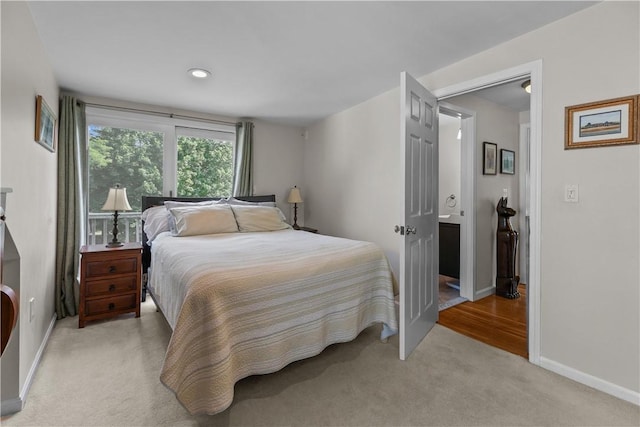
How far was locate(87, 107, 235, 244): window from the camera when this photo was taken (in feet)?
11.4

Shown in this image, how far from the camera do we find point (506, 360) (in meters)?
2.17

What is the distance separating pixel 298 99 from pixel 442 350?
2919 mm

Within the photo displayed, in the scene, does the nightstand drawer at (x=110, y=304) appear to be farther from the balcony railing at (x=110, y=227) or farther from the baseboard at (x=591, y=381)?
the baseboard at (x=591, y=381)

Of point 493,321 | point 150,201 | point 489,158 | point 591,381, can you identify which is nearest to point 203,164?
point 150,201

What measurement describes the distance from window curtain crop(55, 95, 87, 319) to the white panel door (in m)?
3.14

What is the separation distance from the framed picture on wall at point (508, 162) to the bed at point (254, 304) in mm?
2331

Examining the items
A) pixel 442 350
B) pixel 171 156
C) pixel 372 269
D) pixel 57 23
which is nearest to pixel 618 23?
pixel 372 269

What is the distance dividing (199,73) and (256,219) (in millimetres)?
1560

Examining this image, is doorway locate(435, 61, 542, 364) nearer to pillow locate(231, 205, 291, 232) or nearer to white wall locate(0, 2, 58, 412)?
pillow locate(231, 205, 291, 232)

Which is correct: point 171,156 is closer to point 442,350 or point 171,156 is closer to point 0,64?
point 0,64

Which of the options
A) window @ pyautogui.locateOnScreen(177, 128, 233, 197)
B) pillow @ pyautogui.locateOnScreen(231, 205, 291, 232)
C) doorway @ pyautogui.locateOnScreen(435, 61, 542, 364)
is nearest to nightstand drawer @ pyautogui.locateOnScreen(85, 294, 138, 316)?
pillow @ pyautogui.locateOnScreen(231, 205, 291, 232)

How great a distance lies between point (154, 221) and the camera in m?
3.25

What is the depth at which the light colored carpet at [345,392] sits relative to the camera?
158 cm

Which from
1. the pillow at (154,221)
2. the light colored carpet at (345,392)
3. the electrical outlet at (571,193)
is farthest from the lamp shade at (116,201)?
the electrical outlet at (571,193)
